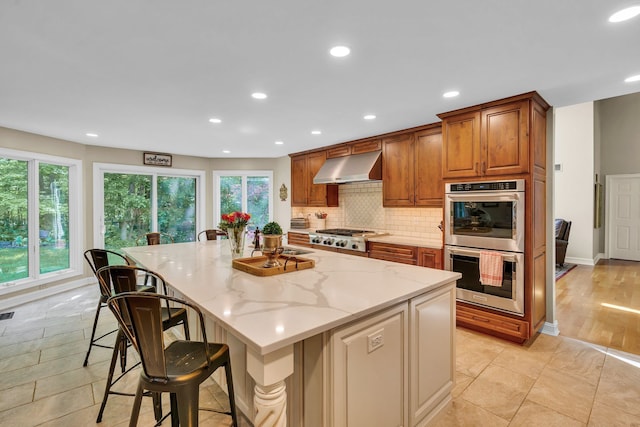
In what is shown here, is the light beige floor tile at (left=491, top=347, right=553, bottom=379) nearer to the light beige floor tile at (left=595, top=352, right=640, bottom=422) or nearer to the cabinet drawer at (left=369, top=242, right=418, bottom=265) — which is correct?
the light beige floor tile at (left=595, top=352, right=640, bottom=422)

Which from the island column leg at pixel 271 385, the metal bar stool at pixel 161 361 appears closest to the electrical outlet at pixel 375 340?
the island column leg at pixel 271 385

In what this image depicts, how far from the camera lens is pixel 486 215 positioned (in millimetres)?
3189

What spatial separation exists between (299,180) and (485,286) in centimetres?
379

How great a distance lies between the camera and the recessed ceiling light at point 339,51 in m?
2.05

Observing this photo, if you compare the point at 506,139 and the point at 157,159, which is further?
the point at 157,159

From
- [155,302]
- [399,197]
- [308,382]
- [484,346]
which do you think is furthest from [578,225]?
[155,302]

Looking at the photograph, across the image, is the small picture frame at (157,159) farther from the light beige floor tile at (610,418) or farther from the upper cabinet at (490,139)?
the light beige floor tile at (610,418)

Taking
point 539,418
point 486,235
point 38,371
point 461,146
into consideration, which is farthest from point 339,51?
point 38,371

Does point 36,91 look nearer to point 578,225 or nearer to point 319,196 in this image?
point 319,196

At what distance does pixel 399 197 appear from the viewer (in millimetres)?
4406

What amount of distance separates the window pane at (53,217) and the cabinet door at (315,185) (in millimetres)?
3985

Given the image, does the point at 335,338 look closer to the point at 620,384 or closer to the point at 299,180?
the point at 620,384

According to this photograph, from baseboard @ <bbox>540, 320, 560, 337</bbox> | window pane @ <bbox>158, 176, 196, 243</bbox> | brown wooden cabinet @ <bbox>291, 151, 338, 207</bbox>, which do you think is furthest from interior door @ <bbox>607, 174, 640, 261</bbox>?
window pane @ <bbox>158, 176, 196, 243</bbox>

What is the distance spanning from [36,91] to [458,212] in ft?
13.8
